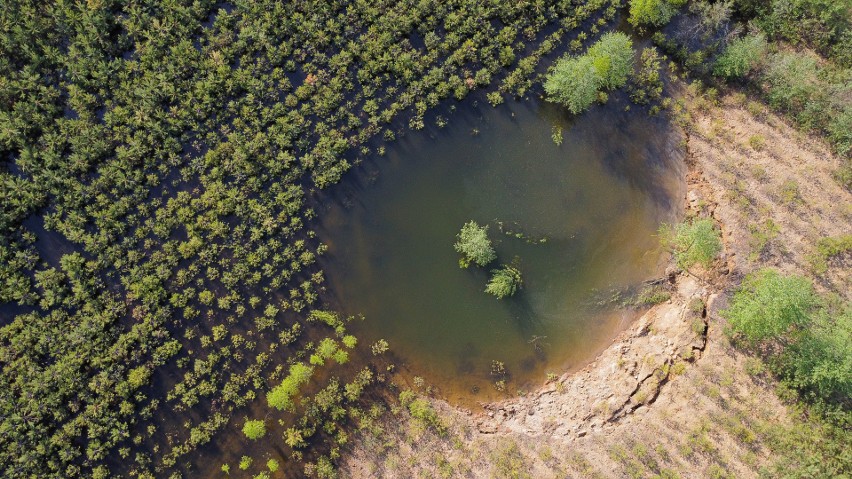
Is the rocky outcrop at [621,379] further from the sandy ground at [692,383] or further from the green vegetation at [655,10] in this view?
the green vegetation at [655,10]

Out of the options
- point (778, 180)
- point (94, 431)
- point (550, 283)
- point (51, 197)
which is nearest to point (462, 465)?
point (550, 283)

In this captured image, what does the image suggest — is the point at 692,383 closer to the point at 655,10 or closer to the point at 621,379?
the point at 621,379

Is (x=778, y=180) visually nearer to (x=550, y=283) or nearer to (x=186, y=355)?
(x=550, y=283)

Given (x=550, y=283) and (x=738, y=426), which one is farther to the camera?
(x=550, y=283)

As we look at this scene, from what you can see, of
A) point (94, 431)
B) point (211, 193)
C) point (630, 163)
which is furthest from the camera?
point (630, 163)

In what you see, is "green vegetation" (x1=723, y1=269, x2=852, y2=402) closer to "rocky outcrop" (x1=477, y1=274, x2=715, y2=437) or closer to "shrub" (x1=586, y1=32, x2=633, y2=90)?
"rocky outcrop" (x1=477, y1=274, x2=715, y2=437)

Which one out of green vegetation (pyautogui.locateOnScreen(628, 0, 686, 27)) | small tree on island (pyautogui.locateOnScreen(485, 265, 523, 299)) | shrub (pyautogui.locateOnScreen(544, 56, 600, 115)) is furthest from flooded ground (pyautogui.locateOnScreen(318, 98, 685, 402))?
green vegetation (pyautogui.locateOnScreen(628, 0, 686, 27))

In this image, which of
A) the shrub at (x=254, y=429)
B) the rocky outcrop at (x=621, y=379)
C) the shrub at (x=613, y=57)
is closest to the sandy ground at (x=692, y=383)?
the rocky outcrop at (x=621, y=379)
